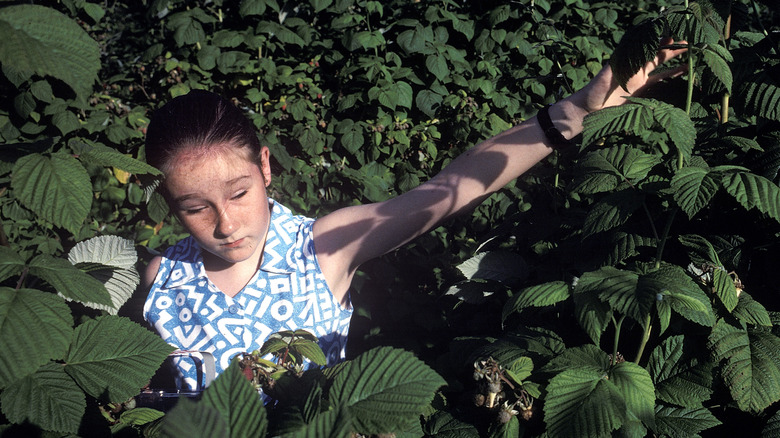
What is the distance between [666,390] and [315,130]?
2924mm

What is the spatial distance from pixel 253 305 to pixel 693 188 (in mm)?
1401

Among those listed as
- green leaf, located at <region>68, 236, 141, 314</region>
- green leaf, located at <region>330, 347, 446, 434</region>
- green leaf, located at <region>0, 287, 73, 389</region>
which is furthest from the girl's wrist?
green leaf, located at <region>0, 287, 73, 389</region>

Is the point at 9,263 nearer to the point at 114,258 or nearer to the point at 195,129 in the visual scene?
the point at 114,258

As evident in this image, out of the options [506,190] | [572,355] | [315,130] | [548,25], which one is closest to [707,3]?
[572,355]

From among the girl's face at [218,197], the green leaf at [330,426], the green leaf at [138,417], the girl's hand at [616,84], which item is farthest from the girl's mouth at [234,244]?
the green leaf at [330,426]

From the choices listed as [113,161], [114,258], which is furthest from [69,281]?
[114,258]

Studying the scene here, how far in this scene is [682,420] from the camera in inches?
42.5

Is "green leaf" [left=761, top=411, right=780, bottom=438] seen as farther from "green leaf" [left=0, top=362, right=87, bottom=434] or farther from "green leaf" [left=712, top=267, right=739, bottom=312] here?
"green leaf" [left=0, top=362, right=87, bottom=434]

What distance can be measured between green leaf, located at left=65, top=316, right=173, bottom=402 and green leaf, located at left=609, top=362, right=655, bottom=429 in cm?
76

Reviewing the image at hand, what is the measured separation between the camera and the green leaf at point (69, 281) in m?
0.87

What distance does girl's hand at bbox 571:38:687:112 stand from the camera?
1424 mm

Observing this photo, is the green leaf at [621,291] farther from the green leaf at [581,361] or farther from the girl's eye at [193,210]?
the girl's eye at [193,210]

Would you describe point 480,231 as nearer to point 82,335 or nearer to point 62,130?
point 62,130

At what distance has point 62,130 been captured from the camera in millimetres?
3512
